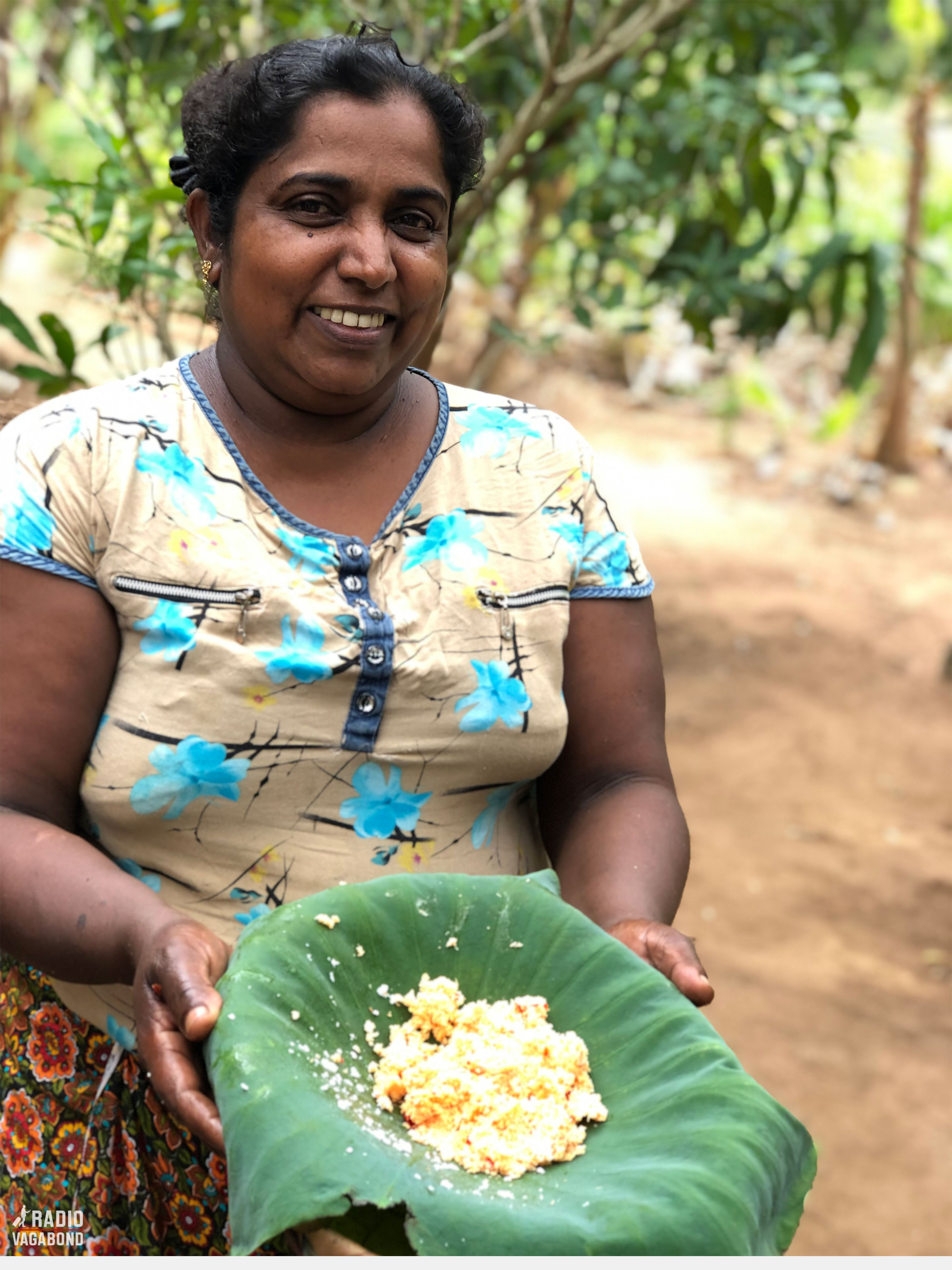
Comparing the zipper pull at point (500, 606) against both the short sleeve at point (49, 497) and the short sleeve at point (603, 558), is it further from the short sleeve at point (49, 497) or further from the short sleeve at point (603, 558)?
the short sleeve at point (49, 497)

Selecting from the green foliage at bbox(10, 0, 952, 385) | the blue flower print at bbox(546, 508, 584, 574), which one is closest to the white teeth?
the blue flower print at bbox(546, 508, 584, 574)

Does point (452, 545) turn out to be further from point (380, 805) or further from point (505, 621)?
point (380, 805)

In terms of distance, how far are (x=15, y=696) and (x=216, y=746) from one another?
21 cm

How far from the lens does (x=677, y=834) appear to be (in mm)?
1559

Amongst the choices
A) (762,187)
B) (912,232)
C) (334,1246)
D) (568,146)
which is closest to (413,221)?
(334,1246)

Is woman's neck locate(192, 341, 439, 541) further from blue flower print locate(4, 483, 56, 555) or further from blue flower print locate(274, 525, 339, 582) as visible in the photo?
blue flower print locate(4, 483, 56, 555)

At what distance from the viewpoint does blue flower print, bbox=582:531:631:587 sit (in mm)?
1580

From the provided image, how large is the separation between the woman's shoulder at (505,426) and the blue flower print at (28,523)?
1.65 feet

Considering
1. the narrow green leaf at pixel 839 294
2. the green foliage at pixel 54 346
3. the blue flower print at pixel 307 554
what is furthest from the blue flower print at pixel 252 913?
the narrow green leaf at pixel 839 294

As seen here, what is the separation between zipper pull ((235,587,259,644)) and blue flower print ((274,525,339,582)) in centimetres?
7

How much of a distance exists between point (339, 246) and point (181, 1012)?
30.9 inches

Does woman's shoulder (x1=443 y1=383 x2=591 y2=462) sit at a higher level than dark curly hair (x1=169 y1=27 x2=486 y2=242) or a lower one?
lower

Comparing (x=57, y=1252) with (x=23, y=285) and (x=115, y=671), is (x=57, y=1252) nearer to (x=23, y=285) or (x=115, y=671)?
(x=115, y=671)

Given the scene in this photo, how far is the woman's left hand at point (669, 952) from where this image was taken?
1.28m
